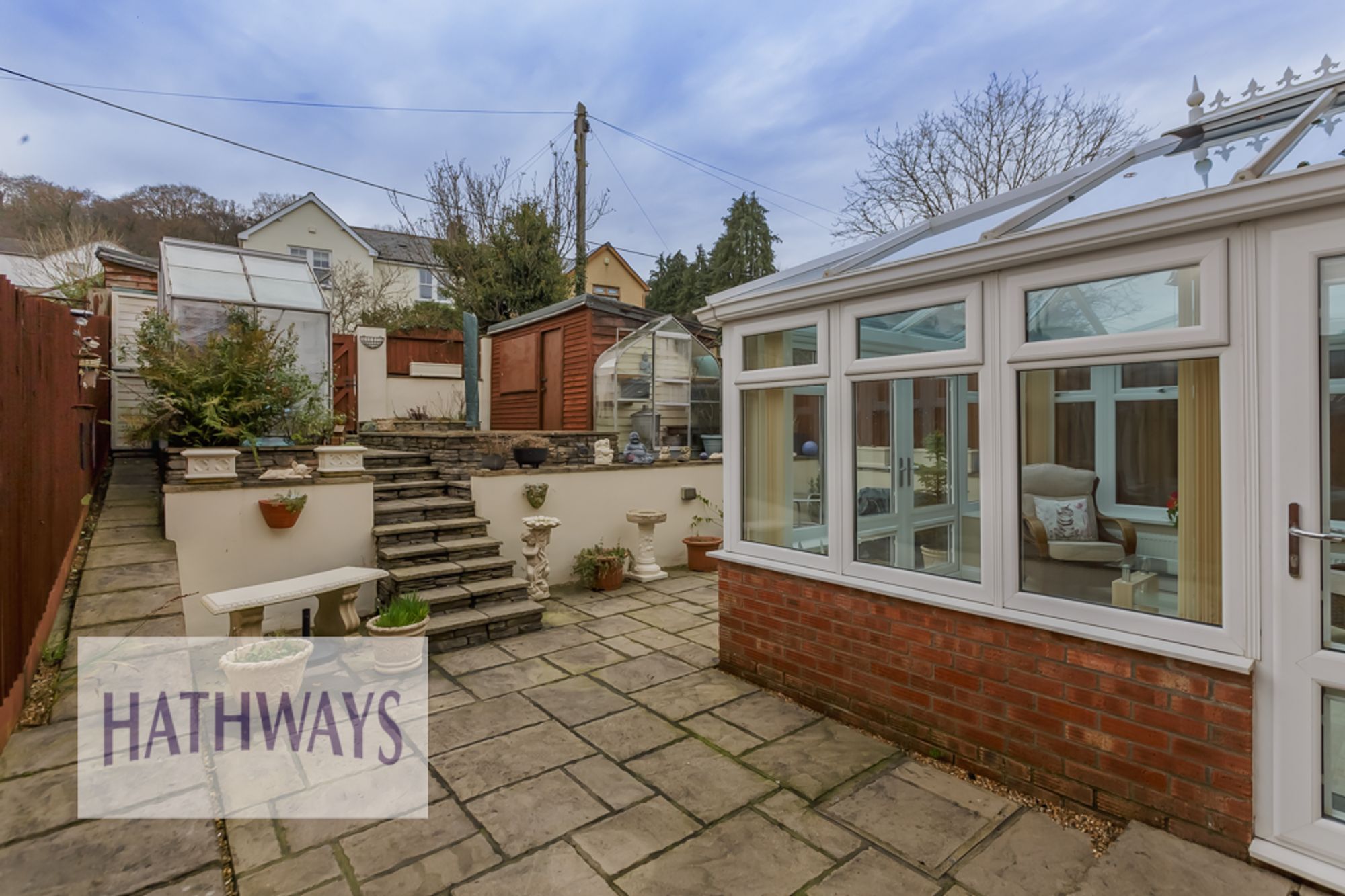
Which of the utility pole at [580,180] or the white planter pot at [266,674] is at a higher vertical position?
the utility pole at [580,180]

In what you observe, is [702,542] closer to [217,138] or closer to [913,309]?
[913,309]

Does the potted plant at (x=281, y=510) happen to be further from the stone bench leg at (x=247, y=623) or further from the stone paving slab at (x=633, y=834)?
the stone paving slab at (x=633, y=834)

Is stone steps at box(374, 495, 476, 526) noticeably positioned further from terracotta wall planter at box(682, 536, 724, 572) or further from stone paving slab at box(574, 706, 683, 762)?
stone paving slab at box(574, 706, 683, 762)

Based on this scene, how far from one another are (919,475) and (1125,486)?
886 millimetres

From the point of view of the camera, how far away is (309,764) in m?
2.66

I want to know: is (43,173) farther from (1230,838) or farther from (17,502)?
(1230,838)

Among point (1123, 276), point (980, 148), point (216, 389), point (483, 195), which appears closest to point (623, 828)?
point (1123, 276)

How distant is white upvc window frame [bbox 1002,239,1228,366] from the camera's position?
199 centimetres

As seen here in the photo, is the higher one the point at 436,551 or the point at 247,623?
the point at 436,551

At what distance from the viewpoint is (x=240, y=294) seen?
Answer: 643 centimetres

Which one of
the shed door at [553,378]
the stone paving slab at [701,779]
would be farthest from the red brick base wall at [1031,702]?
the shed door at [553,378]

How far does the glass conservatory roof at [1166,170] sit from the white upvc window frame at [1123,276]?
6.7 inches

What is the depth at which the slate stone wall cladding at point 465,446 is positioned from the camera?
21.1ft

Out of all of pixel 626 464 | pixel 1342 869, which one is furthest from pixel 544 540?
pixel 1342 869
